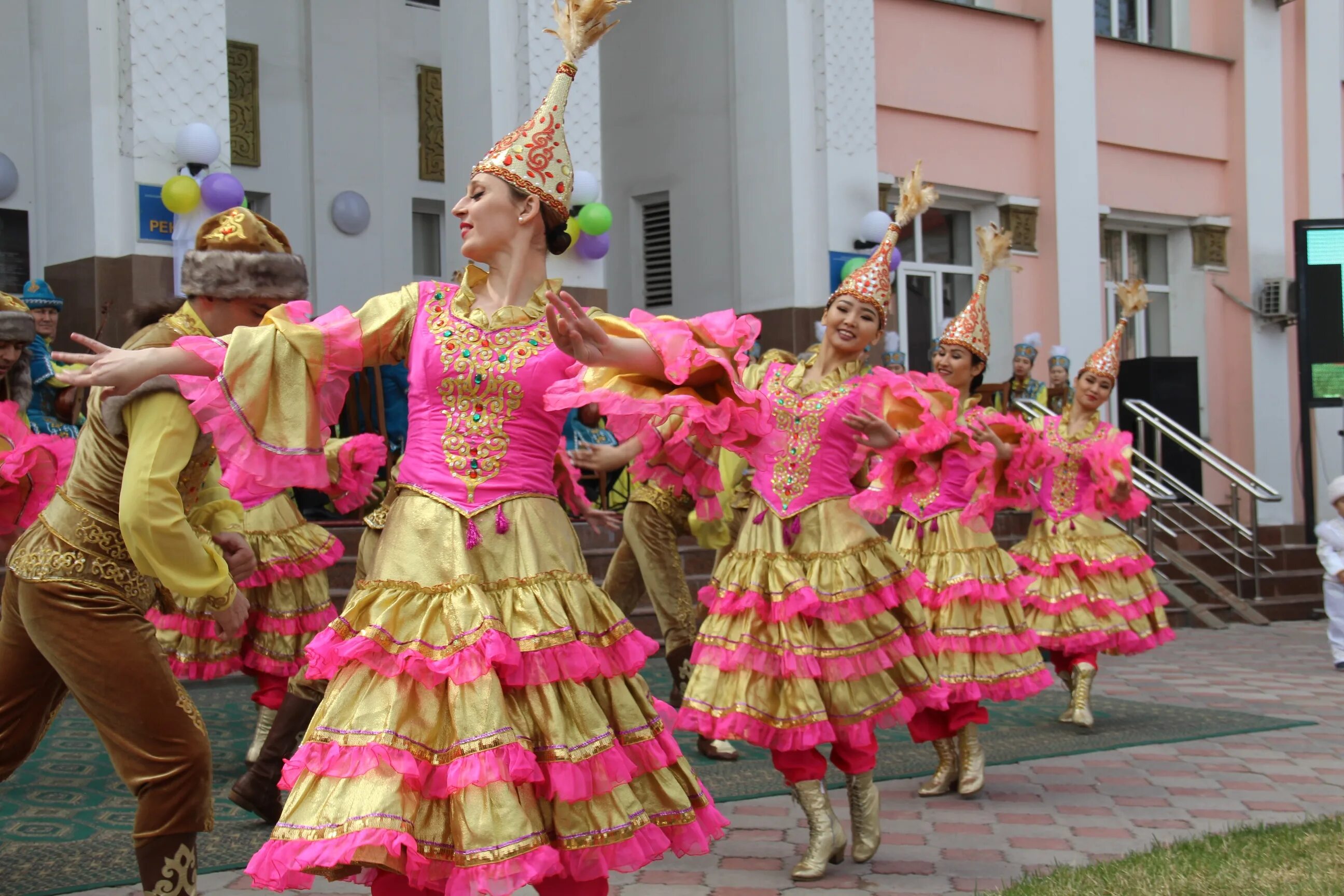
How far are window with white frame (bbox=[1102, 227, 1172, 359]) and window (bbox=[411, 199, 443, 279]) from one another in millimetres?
8909

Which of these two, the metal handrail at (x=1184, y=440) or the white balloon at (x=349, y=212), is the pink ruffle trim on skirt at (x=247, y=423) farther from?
the metal handrail at (x=1184, y=440)

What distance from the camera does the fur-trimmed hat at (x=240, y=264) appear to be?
4.21 meters

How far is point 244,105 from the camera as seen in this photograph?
49.5ft

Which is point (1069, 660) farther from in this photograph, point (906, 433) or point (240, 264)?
point (240, 264)

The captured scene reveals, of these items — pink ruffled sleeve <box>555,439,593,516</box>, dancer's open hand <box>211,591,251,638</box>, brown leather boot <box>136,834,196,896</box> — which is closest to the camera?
brown leather boot <box>136,834,196,896</box>

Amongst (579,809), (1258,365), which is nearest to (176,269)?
(579,809)

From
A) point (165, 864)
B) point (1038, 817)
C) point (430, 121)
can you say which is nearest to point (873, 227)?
point (430, 121)

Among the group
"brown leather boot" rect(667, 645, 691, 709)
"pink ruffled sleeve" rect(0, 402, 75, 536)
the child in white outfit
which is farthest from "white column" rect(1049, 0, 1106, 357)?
"pink ruffled sleeve" rect(0, 402, 75, 536)

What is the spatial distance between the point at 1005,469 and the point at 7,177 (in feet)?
32.3

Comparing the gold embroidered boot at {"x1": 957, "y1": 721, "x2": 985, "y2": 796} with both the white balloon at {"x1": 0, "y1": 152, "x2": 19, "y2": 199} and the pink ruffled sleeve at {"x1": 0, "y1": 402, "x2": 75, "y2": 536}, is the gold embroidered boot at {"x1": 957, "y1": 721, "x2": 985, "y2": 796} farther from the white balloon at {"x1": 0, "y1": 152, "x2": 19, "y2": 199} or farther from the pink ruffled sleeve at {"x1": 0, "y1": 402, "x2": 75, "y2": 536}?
the white balloon at {"x1": 0, "y1": 152, "x2": 19, "y2": 199}

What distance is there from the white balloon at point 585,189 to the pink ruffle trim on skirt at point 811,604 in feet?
26.2

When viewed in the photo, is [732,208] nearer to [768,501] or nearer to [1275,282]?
[1275,282]

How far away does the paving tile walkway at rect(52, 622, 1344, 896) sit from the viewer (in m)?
5.02

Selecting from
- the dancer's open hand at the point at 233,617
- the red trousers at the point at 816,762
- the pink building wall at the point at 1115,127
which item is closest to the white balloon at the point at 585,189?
the pink building wall at the point at 1115,127
